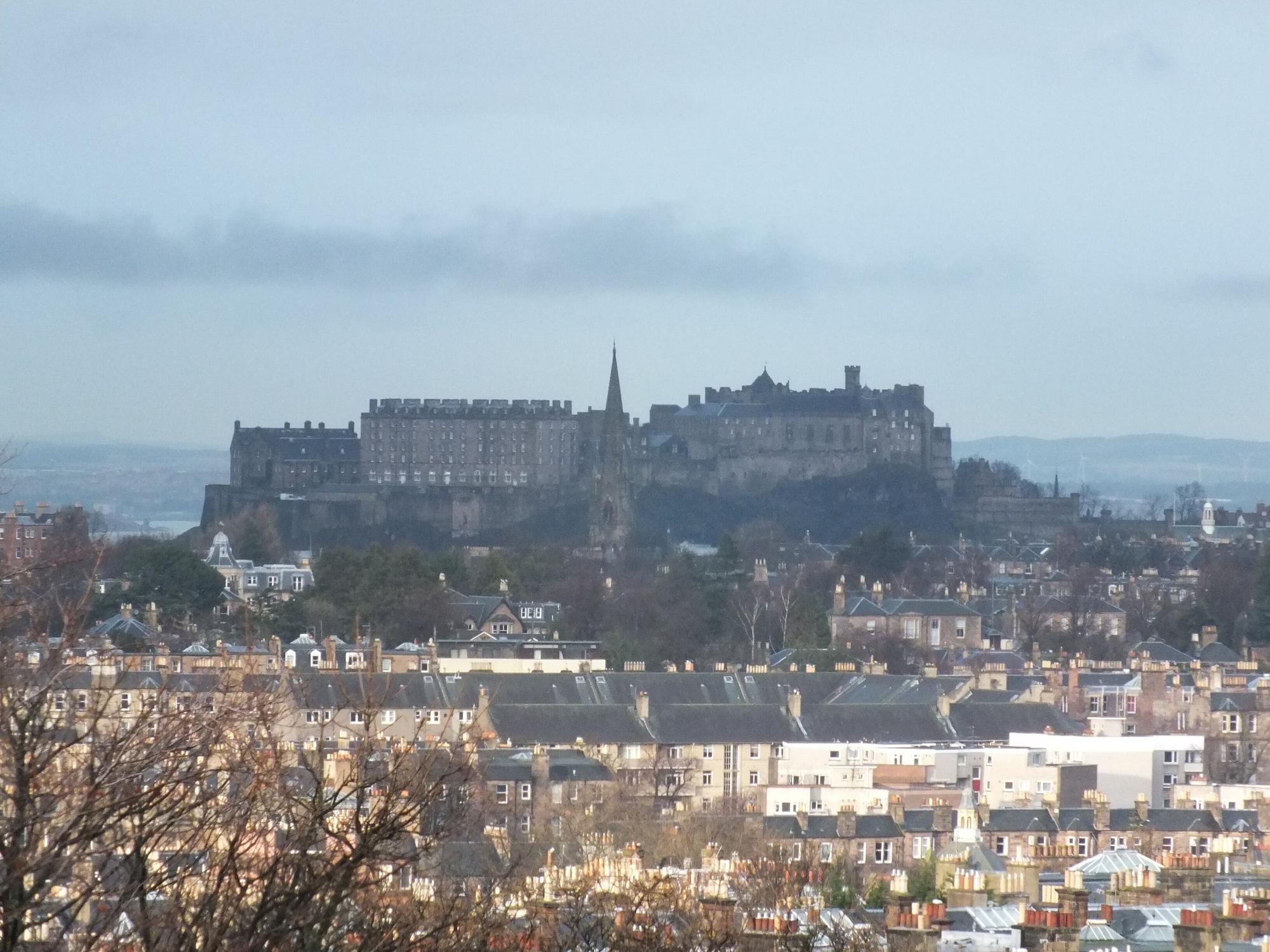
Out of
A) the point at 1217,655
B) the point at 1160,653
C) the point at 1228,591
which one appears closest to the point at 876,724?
the point at 1160,653

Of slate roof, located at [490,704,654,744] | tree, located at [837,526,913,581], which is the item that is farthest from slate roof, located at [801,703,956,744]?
tree, located at [837,526,913,581]

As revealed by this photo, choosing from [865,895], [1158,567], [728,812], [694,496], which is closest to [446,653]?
[728,812]

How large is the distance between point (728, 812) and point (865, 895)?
13867mm

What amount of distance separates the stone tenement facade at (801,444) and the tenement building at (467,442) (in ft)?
13.0

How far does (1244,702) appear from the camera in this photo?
2327 inches

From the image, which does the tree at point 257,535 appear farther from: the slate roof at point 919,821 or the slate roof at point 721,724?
the slate roof at point 919,821

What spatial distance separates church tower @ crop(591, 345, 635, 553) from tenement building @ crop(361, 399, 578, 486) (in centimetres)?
336

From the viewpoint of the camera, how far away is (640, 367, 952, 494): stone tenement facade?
14512 cm

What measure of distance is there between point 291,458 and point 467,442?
7.50 metres

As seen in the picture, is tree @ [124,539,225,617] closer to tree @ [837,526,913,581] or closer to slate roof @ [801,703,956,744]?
slate roof @ [801,703,956,744]

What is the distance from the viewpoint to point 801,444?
14562 centimetres

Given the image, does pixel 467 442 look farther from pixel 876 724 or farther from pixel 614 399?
pixel 876 724

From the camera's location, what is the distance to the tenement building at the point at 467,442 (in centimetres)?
14462

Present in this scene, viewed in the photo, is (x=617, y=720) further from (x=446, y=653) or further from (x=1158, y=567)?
(x=1158, y=567)
